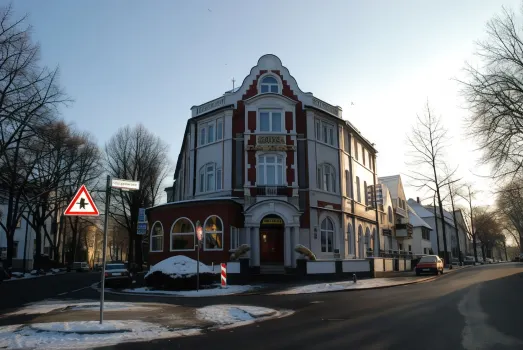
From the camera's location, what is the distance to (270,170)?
30406mm

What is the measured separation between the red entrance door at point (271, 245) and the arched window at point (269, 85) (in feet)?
34.2

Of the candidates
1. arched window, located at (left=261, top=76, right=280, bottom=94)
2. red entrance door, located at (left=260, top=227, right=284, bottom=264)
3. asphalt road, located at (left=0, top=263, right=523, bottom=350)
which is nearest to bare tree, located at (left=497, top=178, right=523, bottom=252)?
red entrance door, located at (left=260, top=227, right=284, bottom=264)

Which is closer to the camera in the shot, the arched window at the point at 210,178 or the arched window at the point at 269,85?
the arched window at the point at 210,178

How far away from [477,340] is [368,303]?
727cm

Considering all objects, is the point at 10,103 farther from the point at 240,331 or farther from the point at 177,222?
the point at 240,331

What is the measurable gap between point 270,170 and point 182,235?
7620mm

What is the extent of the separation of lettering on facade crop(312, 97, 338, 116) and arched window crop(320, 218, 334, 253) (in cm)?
869

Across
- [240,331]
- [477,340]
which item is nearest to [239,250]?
[240,331]

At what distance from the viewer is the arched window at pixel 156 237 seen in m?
30.7

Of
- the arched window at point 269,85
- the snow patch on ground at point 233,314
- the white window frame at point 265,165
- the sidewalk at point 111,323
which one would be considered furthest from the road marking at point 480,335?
the arched window at point 269,85

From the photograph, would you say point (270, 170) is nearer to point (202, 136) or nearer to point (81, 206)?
point (202, 136)

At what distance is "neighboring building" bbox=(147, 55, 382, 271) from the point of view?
28.3m

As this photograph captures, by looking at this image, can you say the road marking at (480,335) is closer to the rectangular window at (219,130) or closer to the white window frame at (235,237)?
the white window frame at (235,237)

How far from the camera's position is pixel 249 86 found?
3180 centimetres
